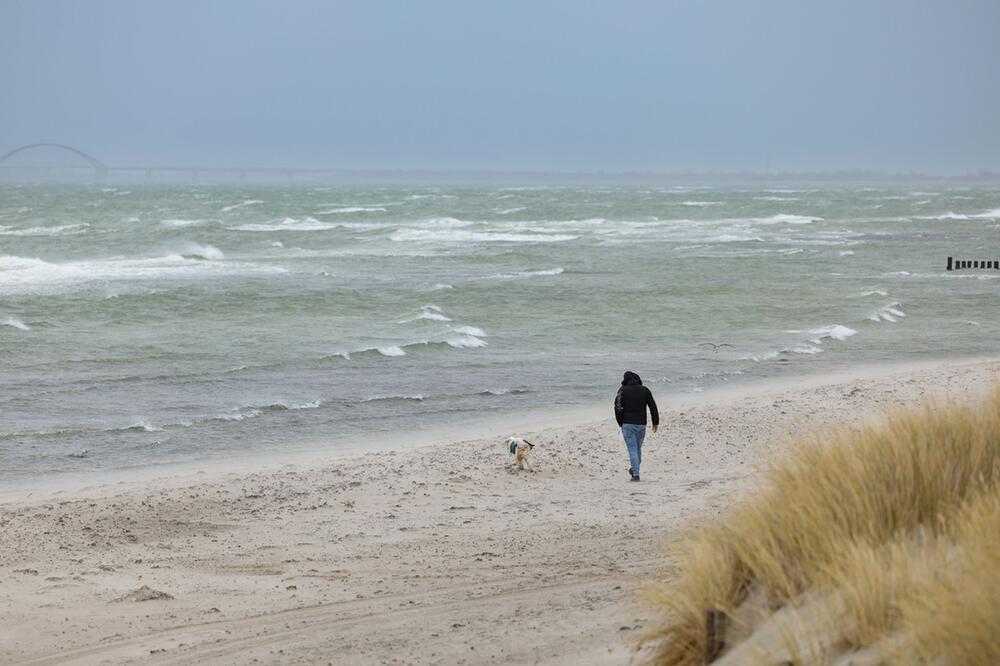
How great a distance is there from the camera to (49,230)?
240 ft

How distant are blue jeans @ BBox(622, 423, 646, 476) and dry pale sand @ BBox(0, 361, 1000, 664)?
0.24 m

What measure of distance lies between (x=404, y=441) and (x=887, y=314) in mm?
17797

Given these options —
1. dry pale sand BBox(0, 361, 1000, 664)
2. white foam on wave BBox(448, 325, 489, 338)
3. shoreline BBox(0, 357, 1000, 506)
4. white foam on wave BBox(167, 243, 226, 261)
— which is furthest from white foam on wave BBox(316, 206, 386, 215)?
dry pale sand BBox(0, 361, 1000, 664)

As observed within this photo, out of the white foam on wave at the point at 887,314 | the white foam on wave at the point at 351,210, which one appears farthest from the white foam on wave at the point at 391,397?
the white foam on wave at the point at 351,210

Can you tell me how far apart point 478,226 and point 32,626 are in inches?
2872

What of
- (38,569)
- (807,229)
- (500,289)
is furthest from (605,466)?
(807,229)

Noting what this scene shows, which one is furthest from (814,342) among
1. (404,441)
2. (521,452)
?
(521,452)

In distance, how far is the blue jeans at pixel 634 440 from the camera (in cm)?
1388

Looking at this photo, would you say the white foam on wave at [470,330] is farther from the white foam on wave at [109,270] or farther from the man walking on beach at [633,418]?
the white foam on wave at [109,270]

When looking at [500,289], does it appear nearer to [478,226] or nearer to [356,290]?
[356,290]

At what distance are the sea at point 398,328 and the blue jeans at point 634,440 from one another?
4.43 metres

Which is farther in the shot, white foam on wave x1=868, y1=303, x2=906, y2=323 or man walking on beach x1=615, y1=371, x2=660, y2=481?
white foam on wave x1=868, y1=303, x2=906, y2=323

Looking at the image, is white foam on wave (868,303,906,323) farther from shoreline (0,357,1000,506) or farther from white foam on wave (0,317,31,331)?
white foam on wave (0,317,31,331)

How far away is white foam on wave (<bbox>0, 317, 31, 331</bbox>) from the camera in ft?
94.7
